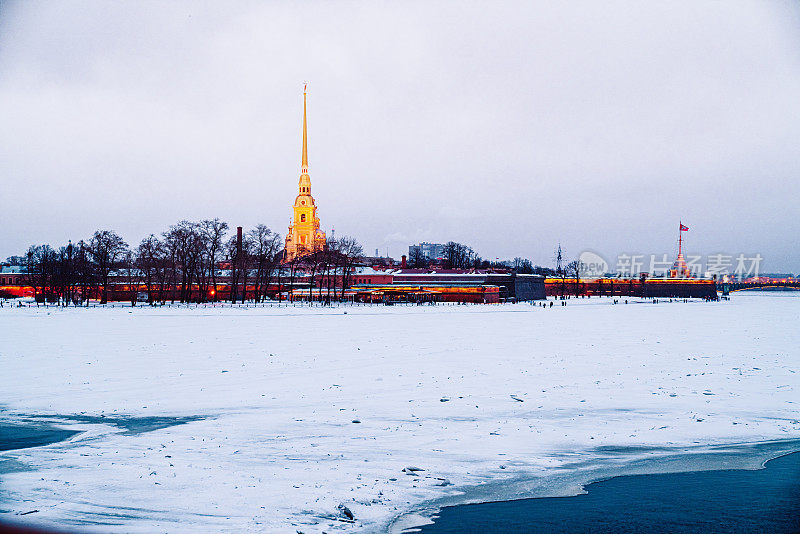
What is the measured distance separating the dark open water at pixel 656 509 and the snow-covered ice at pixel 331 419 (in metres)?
0.97

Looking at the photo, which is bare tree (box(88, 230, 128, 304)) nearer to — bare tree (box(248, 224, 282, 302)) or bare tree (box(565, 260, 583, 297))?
bare tree (box(248, 224, 282, 302))

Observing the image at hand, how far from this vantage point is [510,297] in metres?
132

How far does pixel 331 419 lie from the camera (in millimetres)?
15391

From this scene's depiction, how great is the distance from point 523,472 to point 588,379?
10.1 meters

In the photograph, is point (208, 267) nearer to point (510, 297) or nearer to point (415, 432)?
point (510, 297)

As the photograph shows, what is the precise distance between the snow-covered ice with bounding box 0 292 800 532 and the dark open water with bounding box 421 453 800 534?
974 mm

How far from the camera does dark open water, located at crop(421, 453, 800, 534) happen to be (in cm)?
970

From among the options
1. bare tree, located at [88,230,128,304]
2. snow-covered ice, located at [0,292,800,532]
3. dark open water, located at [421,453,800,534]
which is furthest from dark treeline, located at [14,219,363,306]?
dark open water, located at [421,453,800,534]

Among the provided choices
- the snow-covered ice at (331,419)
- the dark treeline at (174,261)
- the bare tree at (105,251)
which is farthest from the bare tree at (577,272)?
the snow-covered ice at (331,419)

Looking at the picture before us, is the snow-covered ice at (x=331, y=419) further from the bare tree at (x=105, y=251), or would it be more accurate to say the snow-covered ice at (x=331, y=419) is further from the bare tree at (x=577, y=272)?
the bare tree at (x=577, y=272)

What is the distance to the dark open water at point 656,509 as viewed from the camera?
31.8ft

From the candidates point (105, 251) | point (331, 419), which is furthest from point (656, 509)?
point (105, 251)

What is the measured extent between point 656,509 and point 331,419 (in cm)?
765

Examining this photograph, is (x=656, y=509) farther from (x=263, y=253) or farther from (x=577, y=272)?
(x=577, y=272)
